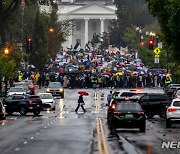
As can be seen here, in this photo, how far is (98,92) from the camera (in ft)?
262

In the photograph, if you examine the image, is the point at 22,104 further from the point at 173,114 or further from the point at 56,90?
the point at 56,90

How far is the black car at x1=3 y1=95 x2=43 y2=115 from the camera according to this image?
Answer: 5469cm

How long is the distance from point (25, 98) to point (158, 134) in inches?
794

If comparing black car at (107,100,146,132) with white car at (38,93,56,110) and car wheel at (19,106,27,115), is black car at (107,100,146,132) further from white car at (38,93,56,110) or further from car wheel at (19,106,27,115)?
white car at (38,93,56,110)

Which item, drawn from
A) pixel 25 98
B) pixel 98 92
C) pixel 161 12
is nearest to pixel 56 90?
pixel 98 92

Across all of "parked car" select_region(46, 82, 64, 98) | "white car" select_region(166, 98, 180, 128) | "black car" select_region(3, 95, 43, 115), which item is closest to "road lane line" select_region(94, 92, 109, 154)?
"white car" select_region(166, 98, 180, 128)

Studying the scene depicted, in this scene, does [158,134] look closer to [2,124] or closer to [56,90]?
[2,124]

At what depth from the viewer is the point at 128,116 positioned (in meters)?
37.4

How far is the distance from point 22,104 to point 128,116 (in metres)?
18.5

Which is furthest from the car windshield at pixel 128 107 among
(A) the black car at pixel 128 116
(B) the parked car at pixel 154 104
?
(B) the parked car at pixel 154 104

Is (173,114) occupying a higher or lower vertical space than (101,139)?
higher

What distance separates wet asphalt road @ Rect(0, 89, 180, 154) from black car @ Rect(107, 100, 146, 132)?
40cm

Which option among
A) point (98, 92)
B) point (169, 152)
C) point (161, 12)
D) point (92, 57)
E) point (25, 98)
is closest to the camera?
point (169, 152)

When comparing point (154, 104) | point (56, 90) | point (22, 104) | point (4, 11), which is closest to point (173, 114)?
point (154, 104)
